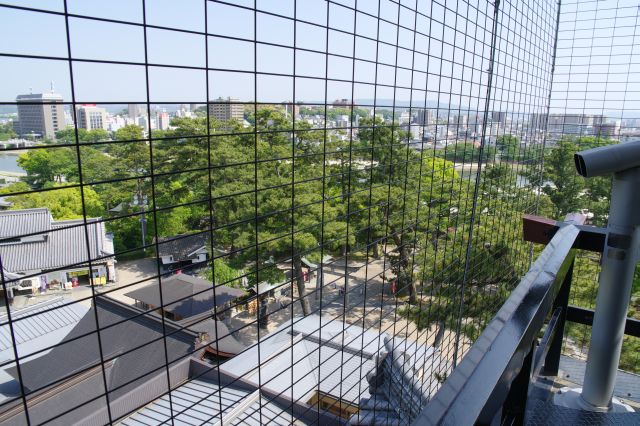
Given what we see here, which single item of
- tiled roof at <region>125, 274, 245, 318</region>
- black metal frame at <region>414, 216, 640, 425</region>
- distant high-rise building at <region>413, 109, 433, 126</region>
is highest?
distant high-rise building at <region>413, 109, 433, 126</region>

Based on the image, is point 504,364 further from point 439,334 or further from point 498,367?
point 439,334

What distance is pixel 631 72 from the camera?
3.75m

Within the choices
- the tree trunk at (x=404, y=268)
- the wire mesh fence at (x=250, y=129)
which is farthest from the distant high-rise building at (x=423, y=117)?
the tree trunk at (x=404, y=268)

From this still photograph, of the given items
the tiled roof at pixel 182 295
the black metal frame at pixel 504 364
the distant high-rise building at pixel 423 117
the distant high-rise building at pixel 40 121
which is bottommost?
the tiled roof at pixel 182 295

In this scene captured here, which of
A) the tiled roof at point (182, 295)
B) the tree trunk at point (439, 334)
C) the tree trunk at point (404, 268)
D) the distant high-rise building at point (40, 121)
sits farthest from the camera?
the tiled roof at point (182, 295)

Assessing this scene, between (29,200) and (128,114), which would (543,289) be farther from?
(29,200)

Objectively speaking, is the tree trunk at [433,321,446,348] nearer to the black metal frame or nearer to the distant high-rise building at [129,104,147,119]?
the black metal frame

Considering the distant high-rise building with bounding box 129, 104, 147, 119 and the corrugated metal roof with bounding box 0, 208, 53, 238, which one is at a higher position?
the distant high-rise building with bounding box 129, 104, 147, 119

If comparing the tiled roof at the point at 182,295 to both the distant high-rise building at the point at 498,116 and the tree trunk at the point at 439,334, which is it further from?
the distant high-rise building at the point at 498,116

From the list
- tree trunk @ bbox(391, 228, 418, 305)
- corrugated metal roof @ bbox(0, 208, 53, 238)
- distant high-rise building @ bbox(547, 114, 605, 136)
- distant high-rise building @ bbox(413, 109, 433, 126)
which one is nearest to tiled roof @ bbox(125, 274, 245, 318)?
corrugated metal roof @ bbox(0, 208, 53, 238)

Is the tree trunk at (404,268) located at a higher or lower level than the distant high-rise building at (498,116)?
lower

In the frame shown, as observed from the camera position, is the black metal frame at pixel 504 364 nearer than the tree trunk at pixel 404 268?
Yes

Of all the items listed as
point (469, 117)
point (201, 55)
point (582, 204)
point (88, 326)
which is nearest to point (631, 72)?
point (469, 117)

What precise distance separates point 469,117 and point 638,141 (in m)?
0.99
